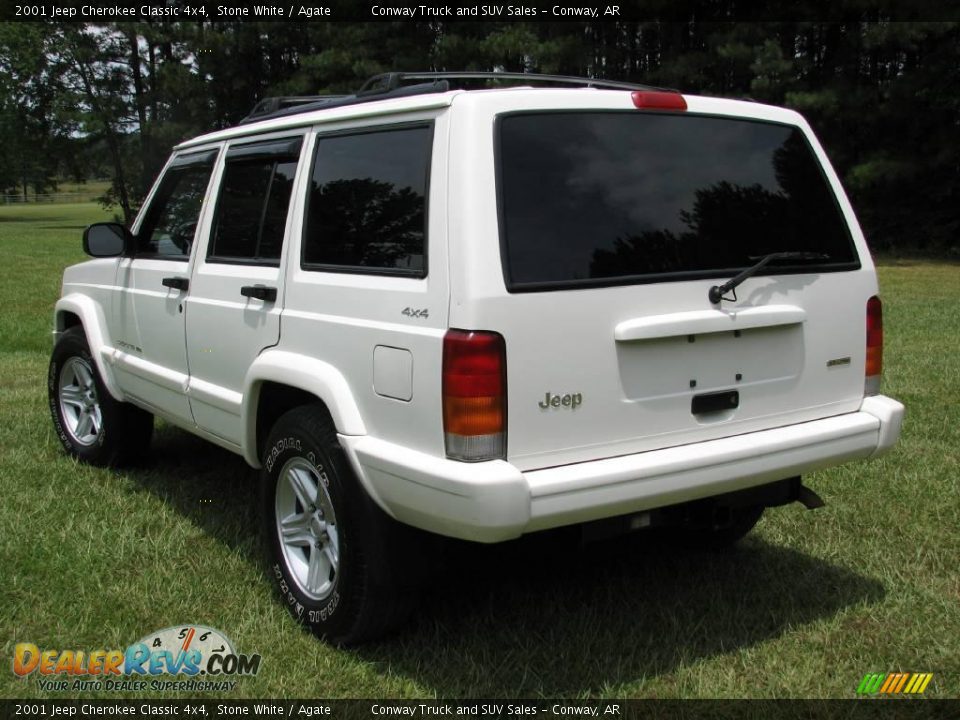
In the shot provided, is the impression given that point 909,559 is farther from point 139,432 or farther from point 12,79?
point 12,79

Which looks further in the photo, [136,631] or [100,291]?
[100,291]

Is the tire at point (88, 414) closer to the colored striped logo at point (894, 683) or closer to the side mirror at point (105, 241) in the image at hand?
the side mirror at point (105, 241)

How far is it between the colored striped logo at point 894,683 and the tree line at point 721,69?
74.4 feet

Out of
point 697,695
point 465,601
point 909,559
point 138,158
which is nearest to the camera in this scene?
point 697,695

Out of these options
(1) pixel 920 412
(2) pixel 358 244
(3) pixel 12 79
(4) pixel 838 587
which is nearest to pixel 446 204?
(2) pixel 358 244

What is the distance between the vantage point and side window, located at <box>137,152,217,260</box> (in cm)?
476

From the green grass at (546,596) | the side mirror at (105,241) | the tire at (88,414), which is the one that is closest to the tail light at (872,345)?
the green grass at (546,596)

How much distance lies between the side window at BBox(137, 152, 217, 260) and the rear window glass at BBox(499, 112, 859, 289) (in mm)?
2126

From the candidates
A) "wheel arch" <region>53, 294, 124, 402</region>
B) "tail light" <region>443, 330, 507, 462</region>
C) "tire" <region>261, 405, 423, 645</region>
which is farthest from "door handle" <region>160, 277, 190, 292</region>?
"tail light" <region>443, 330, 507, 462</region>

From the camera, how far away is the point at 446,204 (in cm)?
312

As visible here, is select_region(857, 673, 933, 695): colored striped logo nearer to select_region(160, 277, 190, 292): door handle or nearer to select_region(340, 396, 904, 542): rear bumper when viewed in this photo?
select_region(340, 396, 904, 542): rear bumper

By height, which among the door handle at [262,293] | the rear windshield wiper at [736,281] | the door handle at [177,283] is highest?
the rear windshield wiper at [736,281]

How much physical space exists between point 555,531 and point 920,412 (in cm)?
452

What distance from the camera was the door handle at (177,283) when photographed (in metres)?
4.56
